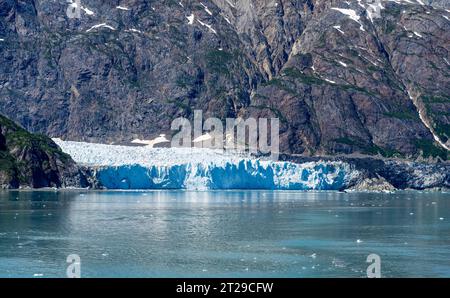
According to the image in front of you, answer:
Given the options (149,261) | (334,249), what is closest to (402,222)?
(334,249)

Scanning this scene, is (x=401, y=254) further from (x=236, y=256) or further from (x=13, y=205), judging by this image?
(x=13, y=205)

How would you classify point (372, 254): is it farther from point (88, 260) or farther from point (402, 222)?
point (402, 222)

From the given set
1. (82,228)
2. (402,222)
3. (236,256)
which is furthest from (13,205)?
(236,256)
